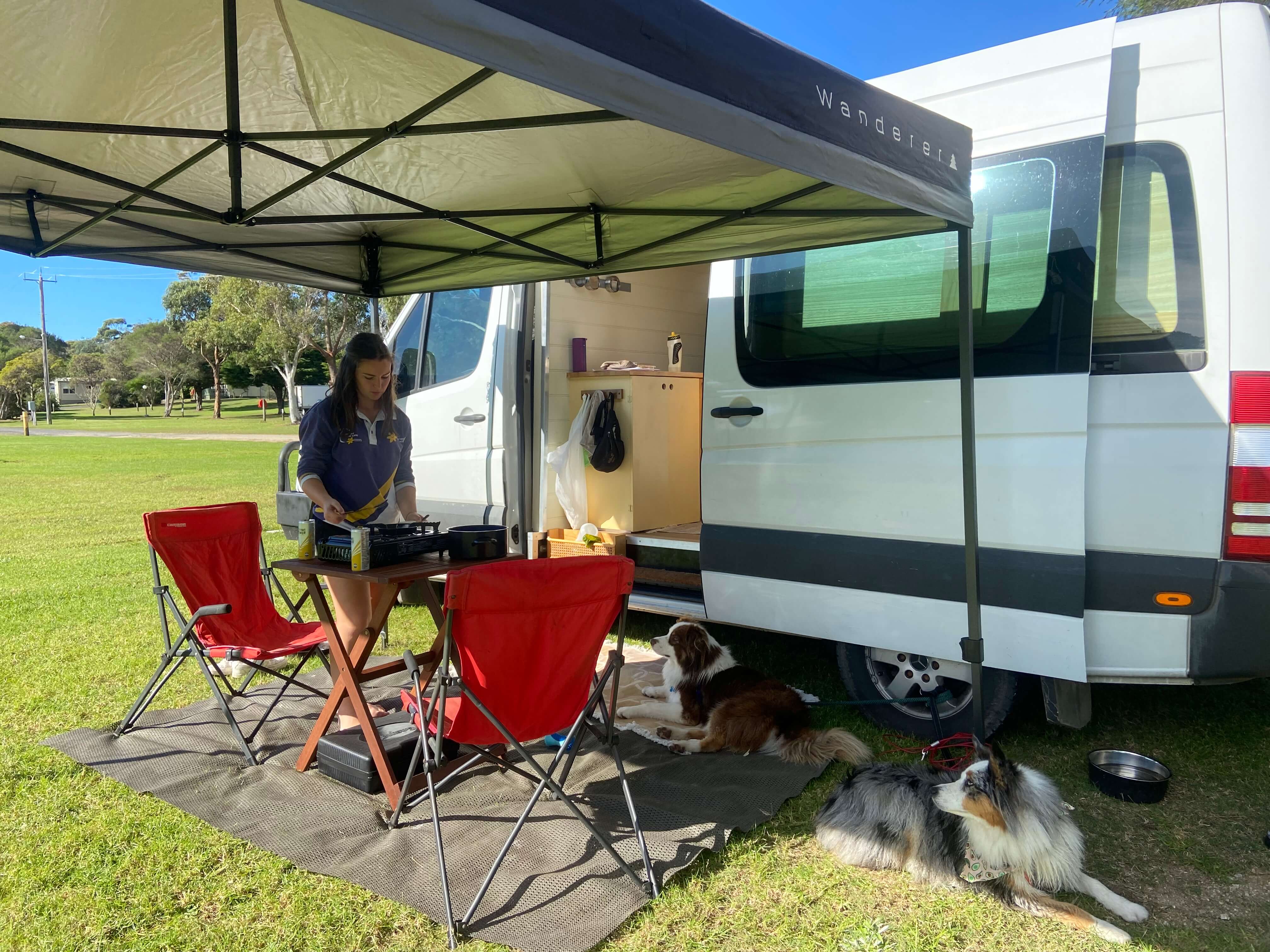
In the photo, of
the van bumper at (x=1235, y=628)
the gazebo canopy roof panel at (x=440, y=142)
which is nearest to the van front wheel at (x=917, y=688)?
the van bumper at (x=1235, y=628)

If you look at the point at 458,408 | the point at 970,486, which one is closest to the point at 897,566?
the point at 970,486

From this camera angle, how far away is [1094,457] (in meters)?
2.83

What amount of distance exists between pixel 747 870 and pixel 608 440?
2459mm

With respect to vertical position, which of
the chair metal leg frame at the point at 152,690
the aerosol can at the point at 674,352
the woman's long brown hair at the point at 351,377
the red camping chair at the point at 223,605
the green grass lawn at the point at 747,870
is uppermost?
the aerosol can at the point at 674,352

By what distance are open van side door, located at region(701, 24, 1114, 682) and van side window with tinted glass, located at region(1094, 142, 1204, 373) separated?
0.07 m

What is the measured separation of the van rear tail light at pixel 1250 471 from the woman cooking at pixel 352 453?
299 centimetres

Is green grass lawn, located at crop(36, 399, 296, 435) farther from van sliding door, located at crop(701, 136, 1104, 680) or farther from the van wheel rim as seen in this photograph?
the van wheel rim

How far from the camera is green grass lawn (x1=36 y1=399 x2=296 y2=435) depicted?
37281 mm

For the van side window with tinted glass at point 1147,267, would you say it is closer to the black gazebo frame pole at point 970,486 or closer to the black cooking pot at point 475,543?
the black gazebo frame pole at point 970,486

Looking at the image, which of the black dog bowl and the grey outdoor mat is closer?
the grey outdoor mat

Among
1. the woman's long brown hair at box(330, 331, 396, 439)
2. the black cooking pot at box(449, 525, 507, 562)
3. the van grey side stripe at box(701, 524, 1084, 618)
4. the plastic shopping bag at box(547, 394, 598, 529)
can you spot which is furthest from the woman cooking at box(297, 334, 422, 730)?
the van grey side stripe at box(701, 524, 1084, 618)

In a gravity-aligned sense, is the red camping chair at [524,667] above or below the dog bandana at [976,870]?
above

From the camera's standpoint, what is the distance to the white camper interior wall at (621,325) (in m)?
4.73

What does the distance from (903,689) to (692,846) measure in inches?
50.3
